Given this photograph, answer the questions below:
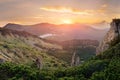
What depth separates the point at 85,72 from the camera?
139 meters

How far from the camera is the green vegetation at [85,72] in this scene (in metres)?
126

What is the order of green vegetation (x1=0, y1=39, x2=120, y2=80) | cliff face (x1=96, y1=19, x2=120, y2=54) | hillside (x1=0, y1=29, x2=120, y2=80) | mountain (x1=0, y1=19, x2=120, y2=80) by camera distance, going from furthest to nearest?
cliff face (x1=96, y1=19, x2=120, y2=54) → mountain (x1=0, y1=19, x2=120, y2=80) → green vegetation (x1=0, y1=39, x2=120, y2=80) → hillside (x1=0, y1=29, x2=120, y2=80)

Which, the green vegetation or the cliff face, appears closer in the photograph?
the green vegetation

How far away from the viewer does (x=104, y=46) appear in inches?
7106

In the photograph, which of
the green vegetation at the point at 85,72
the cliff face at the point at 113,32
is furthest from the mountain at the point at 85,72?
the cliff face at the point at 113,32

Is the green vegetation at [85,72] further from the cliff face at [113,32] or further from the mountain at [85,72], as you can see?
the cliff face at [113,32]

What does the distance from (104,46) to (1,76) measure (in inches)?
2249

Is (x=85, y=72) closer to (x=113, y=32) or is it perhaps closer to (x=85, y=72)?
(x=85, y=72)

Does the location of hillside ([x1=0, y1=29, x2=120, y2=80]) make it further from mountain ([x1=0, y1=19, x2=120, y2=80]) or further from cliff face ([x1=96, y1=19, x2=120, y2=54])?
cliff face ([x1=96, y1=19, x2=120, y2=54])

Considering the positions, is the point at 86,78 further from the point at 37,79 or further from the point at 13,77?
the point at 13,77

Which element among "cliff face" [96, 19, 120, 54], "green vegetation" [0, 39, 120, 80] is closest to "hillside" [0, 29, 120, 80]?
"green vegetation" [0, 39, 120, 80]

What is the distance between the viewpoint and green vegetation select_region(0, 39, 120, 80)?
126 m

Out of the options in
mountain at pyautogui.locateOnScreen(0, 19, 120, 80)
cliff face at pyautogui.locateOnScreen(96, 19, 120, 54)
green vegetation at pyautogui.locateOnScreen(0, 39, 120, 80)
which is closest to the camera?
green vegetation at pyautogui.locateOnScreen(0, 39, 120, 80)

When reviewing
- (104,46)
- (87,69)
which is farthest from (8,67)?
(104,46)
